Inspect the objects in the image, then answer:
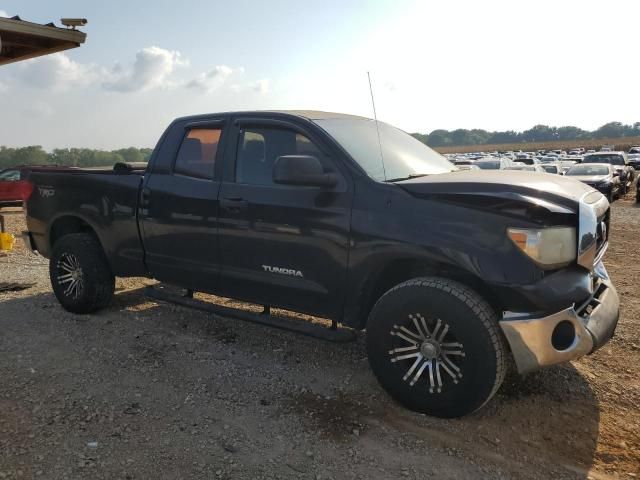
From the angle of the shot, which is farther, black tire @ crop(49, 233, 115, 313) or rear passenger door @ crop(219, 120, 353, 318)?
black tire @ crop(49, 233, 115, 313)

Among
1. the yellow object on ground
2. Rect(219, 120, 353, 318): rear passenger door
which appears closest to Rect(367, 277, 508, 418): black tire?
Rect(219, 120, 353, 318): rear passenger door

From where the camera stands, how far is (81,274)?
16.1ft

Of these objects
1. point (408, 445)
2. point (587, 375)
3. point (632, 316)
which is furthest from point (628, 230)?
point (408, 445)

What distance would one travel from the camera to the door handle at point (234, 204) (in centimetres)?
380

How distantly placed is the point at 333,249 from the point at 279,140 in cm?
99

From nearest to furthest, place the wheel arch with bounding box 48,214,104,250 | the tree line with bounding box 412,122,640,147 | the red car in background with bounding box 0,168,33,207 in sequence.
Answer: the wheel arch with bounding box 48,214,104,250, the red car in background with bounding box 0,168,33,207, the tree line with bounding box 412,122,640,147

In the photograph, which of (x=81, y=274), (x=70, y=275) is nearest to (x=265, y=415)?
(x=81, y=274)

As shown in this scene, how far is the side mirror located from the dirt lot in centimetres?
145

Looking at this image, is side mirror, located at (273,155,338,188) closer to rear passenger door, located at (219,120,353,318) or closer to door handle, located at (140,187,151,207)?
rear passenger door, located at (219,120,353,318)

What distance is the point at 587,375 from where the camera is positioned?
3.72 meters

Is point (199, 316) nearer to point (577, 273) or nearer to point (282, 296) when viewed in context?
point (282, 296)

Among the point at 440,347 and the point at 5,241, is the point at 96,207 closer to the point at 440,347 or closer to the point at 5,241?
the point at 440,347

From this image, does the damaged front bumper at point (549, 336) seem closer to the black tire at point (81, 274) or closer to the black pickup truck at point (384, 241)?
the black pickup truck at point (384, 241)

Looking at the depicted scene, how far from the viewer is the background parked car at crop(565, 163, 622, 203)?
52.0 feet
